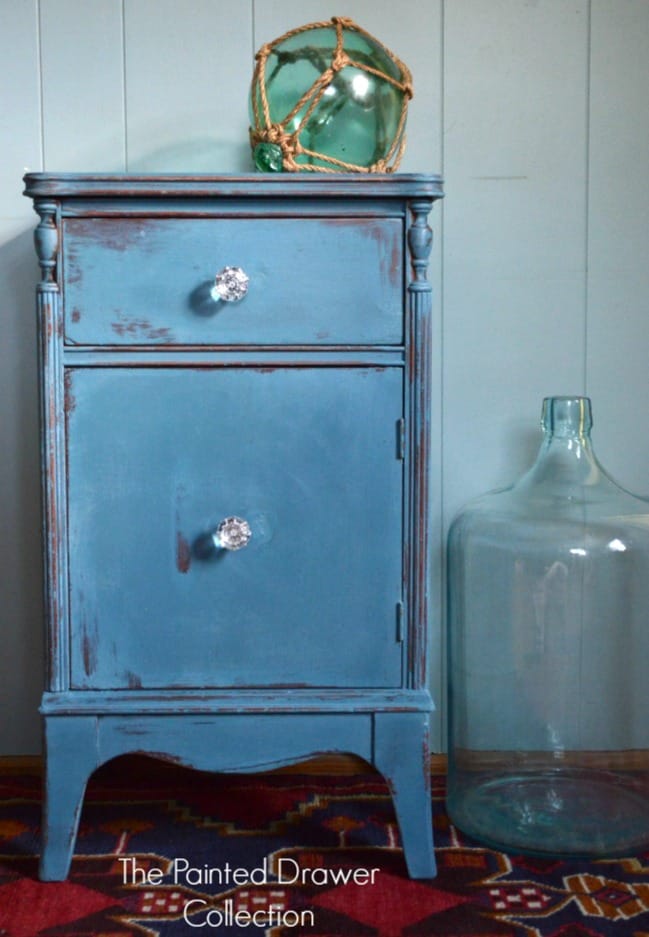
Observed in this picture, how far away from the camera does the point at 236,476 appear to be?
1334 millimetres

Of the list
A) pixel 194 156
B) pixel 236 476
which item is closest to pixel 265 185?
pixel 236 476

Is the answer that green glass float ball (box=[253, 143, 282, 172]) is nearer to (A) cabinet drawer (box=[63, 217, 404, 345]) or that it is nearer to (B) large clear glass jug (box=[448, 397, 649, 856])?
(A) cabinet drawer (box=[63, 217, 404, 345])

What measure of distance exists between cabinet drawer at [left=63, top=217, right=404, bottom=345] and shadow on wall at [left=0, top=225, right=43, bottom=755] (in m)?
0.47

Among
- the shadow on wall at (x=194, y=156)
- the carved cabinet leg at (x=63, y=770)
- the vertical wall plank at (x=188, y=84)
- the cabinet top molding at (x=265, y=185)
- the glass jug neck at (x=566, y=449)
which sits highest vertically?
the vertical wall plank at (x=188, y=84)

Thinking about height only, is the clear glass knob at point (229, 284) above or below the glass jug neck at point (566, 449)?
above

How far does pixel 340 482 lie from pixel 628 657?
0.66 metres

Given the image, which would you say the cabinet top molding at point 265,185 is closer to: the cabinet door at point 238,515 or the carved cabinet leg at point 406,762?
the cabinet door at point 238,515

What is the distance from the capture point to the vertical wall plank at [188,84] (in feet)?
5.63

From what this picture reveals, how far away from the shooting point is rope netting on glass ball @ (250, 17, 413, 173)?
4.78ft

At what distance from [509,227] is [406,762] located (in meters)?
0.86

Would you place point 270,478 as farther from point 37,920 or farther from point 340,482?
point 37,920

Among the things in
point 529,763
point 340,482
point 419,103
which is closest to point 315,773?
point 529,763

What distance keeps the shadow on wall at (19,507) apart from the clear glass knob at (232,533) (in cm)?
55

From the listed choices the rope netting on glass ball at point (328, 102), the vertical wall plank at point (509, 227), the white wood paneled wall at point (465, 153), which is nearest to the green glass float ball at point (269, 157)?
the rope netting on glass ball at point (328, 102)
